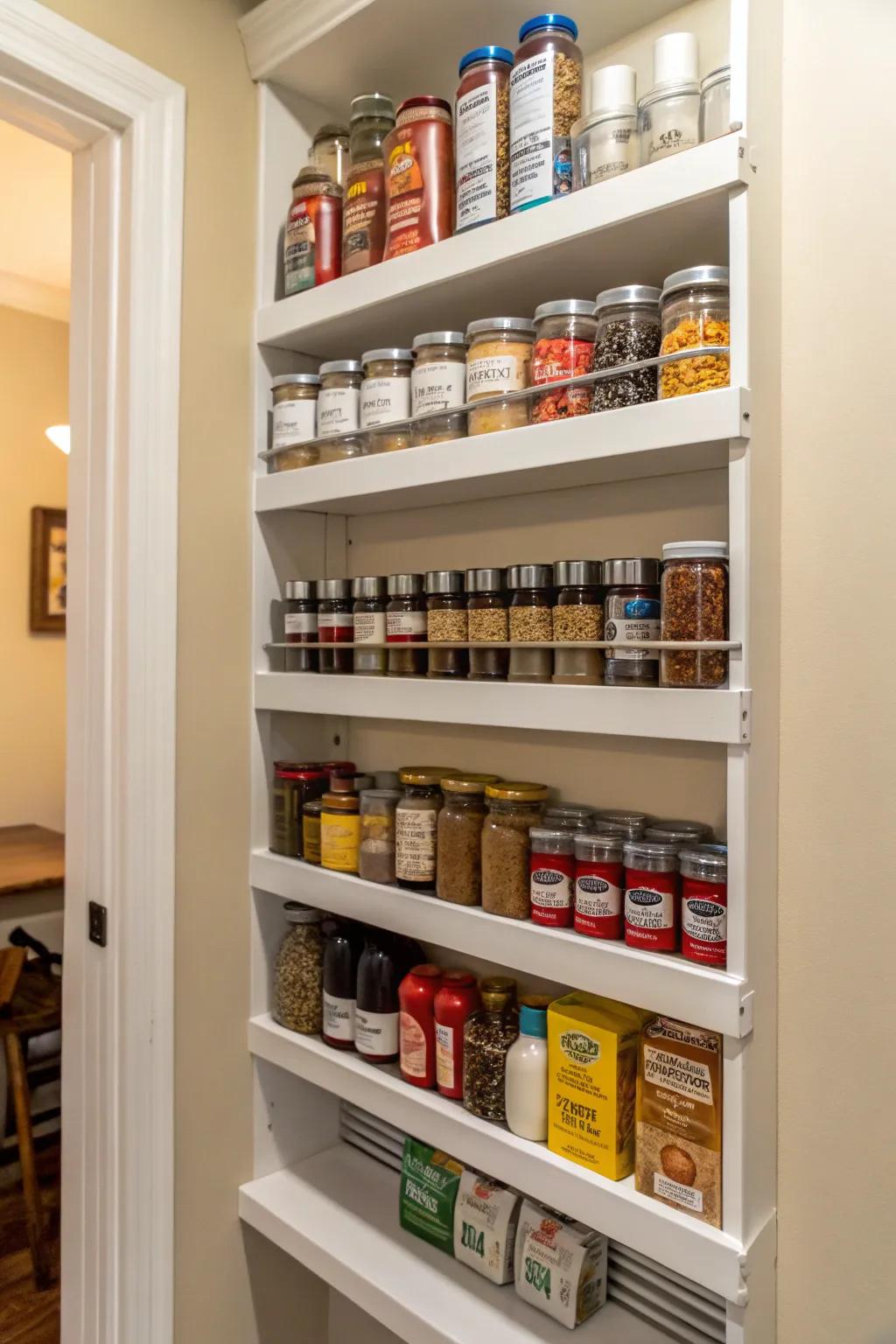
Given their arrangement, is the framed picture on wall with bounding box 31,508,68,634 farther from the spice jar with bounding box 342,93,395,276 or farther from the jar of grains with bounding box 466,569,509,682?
the jar of grains with bounding box 466,569,509,682

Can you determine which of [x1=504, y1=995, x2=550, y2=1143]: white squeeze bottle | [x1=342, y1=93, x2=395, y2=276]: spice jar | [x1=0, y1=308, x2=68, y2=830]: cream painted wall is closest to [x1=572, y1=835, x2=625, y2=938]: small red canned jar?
[x1=504, y1=995, x2=550, y2=1143]: white squeeze bottle

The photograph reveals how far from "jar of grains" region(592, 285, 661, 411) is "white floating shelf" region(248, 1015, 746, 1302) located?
33.4 inches

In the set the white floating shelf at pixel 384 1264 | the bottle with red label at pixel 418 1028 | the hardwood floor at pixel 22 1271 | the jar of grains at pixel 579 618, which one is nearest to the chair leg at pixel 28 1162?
the hardwood floor at pixel 22 1271

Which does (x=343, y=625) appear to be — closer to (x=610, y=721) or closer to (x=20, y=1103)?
(x=610, y=721)

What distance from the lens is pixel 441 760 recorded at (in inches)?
54.2

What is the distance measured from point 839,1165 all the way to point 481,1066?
41cm

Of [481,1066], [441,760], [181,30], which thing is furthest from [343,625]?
[181,30]

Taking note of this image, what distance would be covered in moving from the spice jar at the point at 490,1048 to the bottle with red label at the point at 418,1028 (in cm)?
7

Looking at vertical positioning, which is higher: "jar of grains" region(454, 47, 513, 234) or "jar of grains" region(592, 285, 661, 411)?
"jar of grains" region(454, 47, 513, 234)

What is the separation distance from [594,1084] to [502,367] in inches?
33.0

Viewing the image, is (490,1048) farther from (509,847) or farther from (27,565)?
(27,565)

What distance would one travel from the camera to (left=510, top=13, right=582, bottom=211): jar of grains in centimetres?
102

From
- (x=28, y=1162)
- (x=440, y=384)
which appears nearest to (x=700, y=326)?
(x=440, y=384)

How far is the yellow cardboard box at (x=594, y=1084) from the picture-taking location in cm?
99
